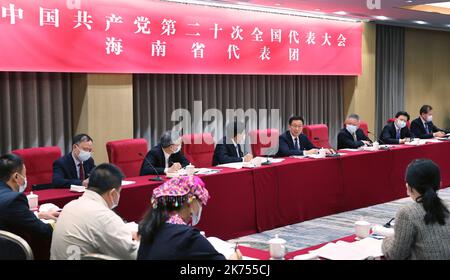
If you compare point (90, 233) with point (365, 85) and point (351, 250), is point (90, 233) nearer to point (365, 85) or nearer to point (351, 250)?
point (351, 250)

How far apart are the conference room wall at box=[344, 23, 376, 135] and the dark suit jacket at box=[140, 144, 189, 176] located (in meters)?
4.28

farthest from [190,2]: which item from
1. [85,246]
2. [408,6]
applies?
[85,246]

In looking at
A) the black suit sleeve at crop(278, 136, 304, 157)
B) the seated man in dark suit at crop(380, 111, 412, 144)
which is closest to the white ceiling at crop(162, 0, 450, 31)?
the seated man in dark suit at crop(380, 111, 412, 144)

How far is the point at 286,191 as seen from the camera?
5191 mm

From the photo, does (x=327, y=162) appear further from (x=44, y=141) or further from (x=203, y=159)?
(x=44, y=141)

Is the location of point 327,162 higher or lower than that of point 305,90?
lower

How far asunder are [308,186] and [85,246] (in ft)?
10.7

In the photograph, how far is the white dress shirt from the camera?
243 centimetres

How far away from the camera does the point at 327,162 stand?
18.1 ft

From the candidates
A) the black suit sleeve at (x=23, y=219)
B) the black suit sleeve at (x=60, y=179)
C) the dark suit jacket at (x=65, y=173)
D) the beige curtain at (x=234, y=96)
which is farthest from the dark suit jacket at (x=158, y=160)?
the black suit sleeve at (x=23, y=219)

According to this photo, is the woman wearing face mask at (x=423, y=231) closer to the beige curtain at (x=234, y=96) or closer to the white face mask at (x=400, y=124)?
the beige curtain at (x=234, y=96)

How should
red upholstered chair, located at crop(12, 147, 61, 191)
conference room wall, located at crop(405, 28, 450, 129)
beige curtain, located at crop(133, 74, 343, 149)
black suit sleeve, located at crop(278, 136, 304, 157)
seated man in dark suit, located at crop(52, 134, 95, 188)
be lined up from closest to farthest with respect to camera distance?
seated man in dark suit, located at crop(52, 134, 95, 188) → red upholstered chair, located at crop(12, 147, 61, 191) → black suit sleeve, located at crop(278, 136, 304, 157) → beige curtain, located at crop(133, 74, 343, 149) → conference room wall, located at crop(405, 28, 450, 129)

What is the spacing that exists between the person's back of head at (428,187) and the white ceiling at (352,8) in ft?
14.7

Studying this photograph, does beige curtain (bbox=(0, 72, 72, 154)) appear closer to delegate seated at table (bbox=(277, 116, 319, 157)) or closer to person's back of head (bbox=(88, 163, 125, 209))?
delegate seated at table (bbox=(277, 116, 319, 157))
